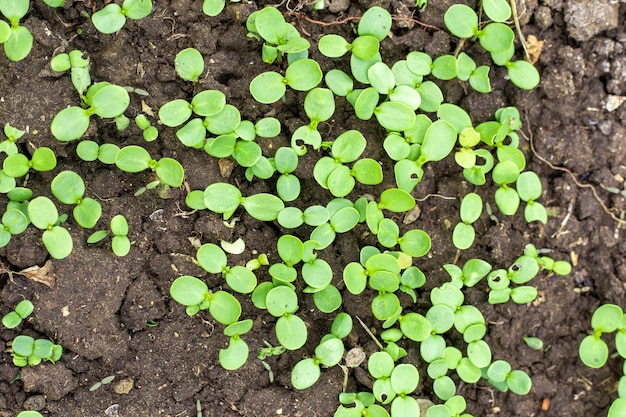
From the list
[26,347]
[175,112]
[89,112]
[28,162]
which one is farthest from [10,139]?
[26,347]

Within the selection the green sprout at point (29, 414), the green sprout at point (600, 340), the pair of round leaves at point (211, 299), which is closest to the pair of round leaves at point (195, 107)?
the pair of round leaves at point (211, 299)

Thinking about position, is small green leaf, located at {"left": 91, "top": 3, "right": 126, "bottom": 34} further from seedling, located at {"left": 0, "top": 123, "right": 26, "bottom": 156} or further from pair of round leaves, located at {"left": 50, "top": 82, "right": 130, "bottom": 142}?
seedling, located at {"left": 0, "top": 123, "right": 26, "bottom": 156}

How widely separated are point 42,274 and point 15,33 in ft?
2.21

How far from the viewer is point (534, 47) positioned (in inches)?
84.2

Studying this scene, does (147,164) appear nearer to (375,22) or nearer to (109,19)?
(109,19)

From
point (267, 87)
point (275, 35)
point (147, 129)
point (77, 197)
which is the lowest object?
point (77, 197)

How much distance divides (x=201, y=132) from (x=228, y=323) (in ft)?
1.84

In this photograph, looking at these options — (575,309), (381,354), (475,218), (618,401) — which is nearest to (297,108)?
(475,218)

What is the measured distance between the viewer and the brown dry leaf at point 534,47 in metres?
2.14

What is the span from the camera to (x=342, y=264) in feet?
6.60

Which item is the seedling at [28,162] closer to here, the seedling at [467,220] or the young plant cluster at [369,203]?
the young plant cluster at [369,203]

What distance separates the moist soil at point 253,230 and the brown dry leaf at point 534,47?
0.03 metres

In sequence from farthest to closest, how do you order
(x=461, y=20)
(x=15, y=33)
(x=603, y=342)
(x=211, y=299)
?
(x=603, y=342), (x=461, y=20), (x=211, y=299), (x=15, y=33)

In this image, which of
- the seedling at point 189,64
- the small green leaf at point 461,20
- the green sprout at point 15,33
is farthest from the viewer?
the small green leaf at point 461,20
